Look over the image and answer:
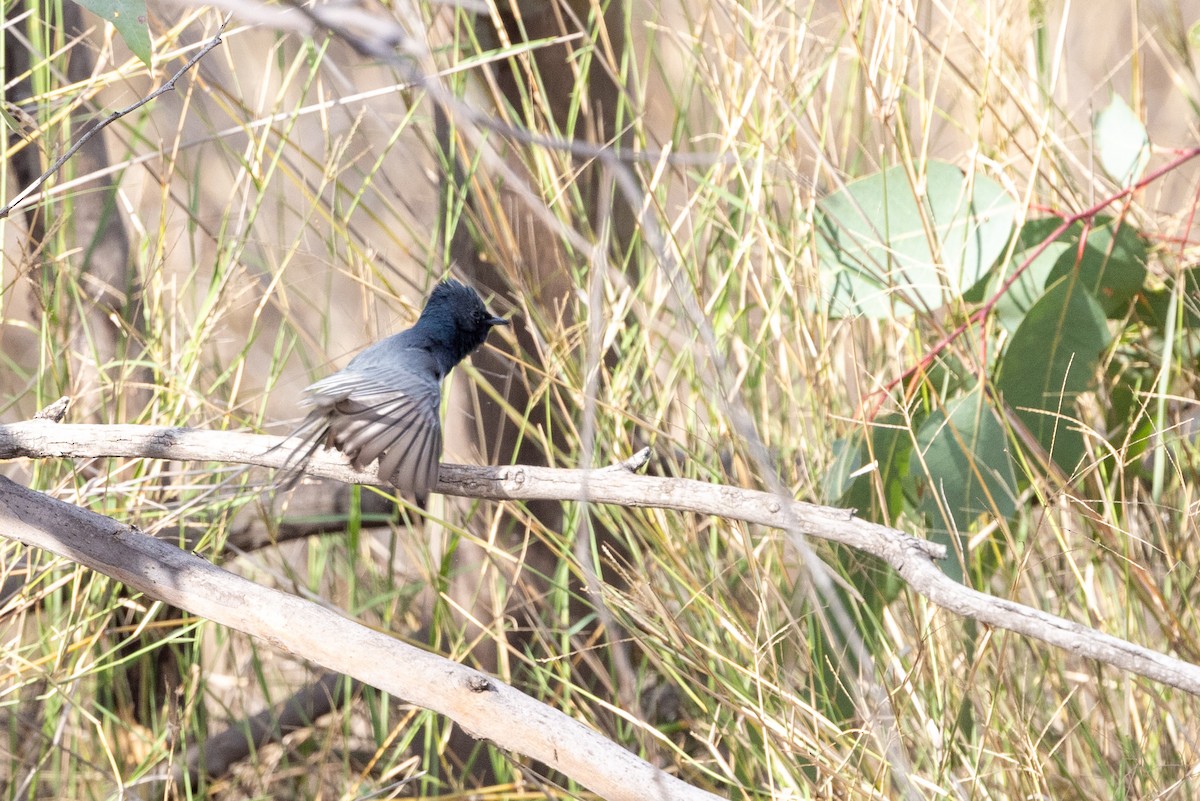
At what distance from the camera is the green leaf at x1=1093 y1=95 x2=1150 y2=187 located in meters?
2.45

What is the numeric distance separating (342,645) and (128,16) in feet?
2.70

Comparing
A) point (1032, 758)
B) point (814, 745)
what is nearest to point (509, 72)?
point (814, 745)

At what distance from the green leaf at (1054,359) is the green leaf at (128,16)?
5.12 feet

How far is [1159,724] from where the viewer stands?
1985 millimetres

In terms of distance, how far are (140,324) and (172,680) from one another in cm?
99

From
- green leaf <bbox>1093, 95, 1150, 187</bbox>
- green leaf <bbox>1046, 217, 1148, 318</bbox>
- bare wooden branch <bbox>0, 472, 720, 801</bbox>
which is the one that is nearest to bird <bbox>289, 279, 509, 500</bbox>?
bare wooden branch <bbox>0, 472, 720, 801</bbox>

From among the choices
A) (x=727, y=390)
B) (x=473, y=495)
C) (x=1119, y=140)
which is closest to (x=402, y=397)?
(x=473, y=495)

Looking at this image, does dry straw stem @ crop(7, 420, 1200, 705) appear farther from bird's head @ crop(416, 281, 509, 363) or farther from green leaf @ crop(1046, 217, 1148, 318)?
green leaf @ crop(1046, 217, 1148, 318)

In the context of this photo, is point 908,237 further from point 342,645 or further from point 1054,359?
point 342,645

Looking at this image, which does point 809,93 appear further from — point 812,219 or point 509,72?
point 509,72

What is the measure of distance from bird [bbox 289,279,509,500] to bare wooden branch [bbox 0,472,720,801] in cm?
36

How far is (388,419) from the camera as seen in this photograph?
2027mm

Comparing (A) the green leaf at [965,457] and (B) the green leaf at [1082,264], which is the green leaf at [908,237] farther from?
(A) the green leaf at [965,457]

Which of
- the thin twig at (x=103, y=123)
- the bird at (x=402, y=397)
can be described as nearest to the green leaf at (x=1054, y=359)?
the bird at (x=402, y=397)
